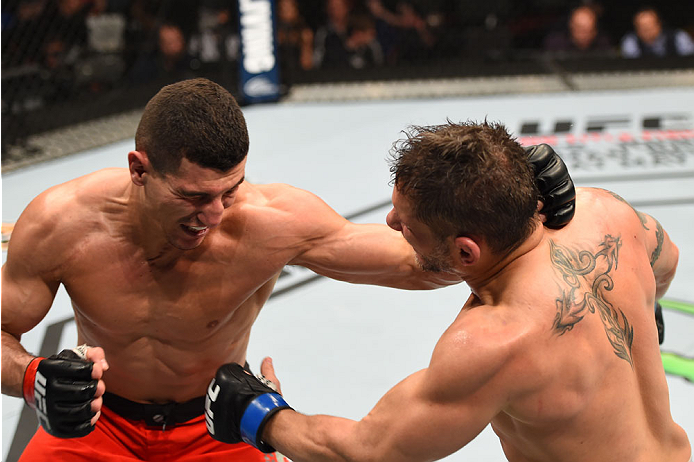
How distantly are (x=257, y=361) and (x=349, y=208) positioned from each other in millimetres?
1574

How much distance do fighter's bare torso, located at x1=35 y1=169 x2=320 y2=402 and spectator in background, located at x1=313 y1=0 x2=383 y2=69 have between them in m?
5.36

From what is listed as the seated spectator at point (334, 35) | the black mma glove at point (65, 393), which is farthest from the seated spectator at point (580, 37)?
the black mma glove at point (65, 393)

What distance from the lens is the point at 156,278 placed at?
185cm

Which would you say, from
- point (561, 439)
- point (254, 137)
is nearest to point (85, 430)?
point (561, 439)

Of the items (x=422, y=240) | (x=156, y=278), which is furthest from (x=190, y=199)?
(x=422, y=240)

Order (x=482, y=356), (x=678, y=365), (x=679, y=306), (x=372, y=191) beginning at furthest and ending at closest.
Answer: (x=372, y=191) → (x=679, y=306) → (x=678, y=365) → (x=482, y=356)

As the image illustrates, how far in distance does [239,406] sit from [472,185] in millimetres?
731

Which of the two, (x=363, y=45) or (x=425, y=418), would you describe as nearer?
(x=425, y=418)

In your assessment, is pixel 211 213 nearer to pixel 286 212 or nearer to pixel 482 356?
pixel 286 212

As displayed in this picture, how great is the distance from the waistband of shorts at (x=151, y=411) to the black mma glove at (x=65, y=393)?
0.86 ft

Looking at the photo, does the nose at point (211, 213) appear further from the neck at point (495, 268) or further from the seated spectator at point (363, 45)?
the seated spectator at point (363, 45)

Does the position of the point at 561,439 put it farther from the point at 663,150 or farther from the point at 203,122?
the point at 663,150

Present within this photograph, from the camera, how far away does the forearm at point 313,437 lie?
1.48m

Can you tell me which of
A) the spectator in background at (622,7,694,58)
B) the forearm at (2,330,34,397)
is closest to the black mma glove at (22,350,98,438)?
the forearm at (2,330,34,397)
